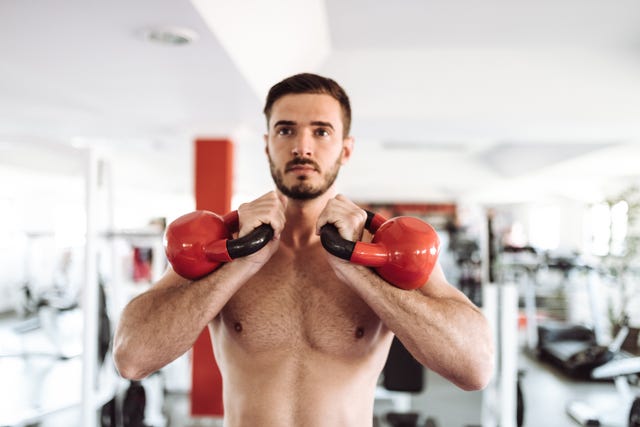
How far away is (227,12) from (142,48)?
1.67 feet

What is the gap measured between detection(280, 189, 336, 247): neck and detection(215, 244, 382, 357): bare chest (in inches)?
4.2

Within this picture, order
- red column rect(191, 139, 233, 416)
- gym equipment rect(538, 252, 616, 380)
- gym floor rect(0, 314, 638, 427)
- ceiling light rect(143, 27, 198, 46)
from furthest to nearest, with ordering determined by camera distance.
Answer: gym equipment rect(538, 252, 616, 380)
gym floor rect(0, 314, 638, 427)
red column rect(191, 139, 233, 416)
ceiling light rect(143, 27, 198, 46)

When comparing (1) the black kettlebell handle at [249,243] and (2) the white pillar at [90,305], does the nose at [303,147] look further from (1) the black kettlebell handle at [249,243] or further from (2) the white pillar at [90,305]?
(2) the white pillar at [90,305]

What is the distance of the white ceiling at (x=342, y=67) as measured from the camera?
2.10 metres

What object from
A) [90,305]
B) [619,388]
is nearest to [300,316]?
[90,305]

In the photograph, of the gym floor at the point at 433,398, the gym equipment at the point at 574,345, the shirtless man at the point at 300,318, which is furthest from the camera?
the gym equipment at the point at 574,345

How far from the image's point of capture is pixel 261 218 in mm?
896

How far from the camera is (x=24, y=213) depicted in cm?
791

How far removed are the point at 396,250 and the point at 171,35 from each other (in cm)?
167

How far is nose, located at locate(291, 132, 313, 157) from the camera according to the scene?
108cm

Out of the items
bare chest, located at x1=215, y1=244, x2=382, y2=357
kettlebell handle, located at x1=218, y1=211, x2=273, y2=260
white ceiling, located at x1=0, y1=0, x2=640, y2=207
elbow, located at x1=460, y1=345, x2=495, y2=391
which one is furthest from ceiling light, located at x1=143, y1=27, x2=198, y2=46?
elbow, located at x1=460, y1=345, x2=495, y2=391

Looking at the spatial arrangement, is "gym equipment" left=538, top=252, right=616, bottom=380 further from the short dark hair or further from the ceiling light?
the short dark hair

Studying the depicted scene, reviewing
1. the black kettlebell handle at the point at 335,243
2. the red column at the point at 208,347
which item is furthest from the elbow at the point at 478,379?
the red column at the point at 208,347

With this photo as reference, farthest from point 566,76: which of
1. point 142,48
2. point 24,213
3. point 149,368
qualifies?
point 24,213
